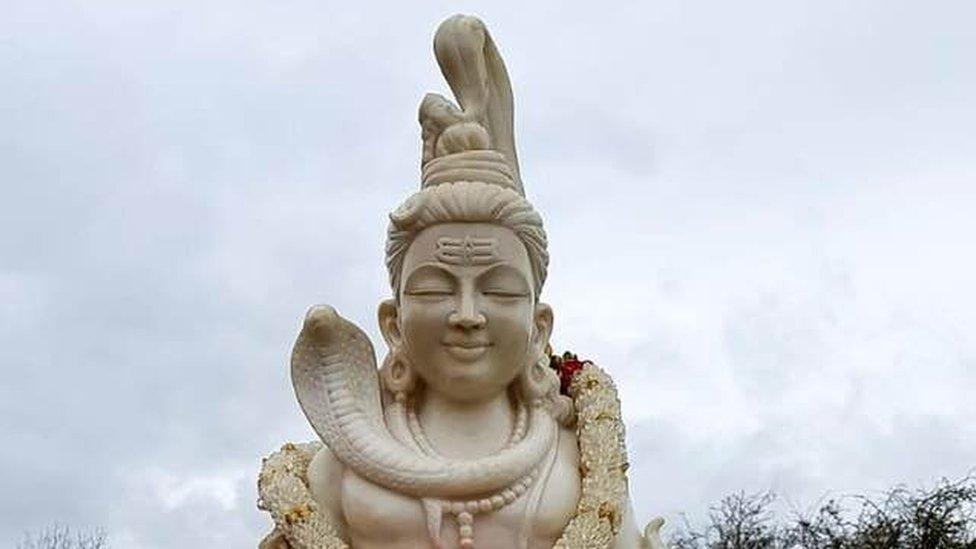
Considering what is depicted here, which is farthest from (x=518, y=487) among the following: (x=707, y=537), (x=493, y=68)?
(x=707, y=537)

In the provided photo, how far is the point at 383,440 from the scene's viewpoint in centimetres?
556

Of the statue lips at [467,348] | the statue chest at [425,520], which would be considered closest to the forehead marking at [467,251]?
the statue lips at [467,348]

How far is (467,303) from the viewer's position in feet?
17.9

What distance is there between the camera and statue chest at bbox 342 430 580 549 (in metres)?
5.39

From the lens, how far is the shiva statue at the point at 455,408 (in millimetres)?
5422

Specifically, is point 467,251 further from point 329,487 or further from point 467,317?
point 329,487

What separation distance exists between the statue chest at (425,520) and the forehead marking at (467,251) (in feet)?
3.00

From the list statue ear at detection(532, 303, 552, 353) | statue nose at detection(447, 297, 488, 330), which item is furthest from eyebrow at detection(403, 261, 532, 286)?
statue ear at detection(532, 303, 552, 353)

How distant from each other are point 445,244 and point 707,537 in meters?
18.2

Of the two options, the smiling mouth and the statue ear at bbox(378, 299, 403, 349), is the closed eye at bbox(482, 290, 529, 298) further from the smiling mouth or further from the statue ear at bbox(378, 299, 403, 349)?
the statue ear at bbox(378, 299, 403, 349)

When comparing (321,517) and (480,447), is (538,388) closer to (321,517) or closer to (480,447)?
(480,447)

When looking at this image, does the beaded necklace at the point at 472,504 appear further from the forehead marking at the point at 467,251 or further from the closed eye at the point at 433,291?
the forehead marking at the point at 467,251

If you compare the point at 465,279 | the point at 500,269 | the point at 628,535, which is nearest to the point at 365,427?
the point at 465,279

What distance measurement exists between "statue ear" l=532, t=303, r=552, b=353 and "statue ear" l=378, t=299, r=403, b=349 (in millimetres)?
585
